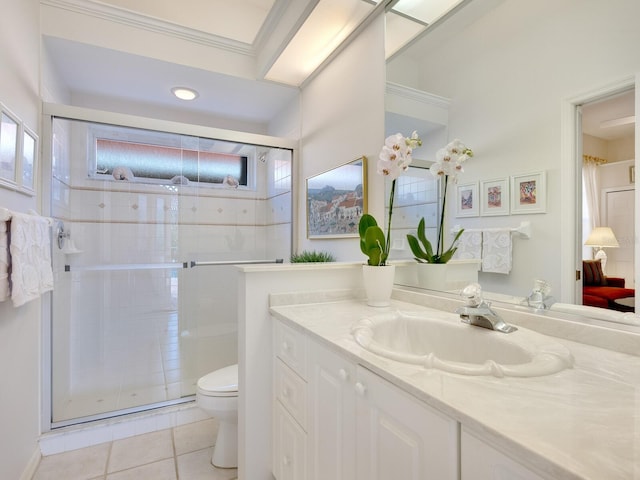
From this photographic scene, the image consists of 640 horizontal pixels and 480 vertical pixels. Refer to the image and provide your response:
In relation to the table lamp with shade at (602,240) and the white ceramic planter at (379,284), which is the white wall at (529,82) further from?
the white ceramic planter at (379,284)

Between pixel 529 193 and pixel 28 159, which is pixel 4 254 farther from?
pixel 529 193

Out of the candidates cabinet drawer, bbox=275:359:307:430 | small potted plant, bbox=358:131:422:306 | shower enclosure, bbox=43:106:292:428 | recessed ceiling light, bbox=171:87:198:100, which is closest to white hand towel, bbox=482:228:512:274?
small potted plant, bbox=358:131:422:306

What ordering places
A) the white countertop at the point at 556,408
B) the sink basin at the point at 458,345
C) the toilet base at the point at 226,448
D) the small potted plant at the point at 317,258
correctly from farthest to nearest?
the small potted plant at the point at 317,258, the toilet base at the point at 226,448, the sink basin at the point at 458,345, the white countertop at the point at 556,408

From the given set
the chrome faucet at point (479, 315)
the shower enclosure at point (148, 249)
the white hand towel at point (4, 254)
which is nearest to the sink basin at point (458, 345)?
the chrome faucet at point (479, 315)

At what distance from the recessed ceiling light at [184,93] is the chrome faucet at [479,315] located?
2625 mm

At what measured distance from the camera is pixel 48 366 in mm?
1925

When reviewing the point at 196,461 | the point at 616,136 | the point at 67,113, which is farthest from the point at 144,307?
the point at 616,136

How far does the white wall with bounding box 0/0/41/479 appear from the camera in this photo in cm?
136

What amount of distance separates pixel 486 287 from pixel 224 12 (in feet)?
8.58

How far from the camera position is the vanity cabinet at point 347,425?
598mm

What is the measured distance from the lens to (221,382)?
1.70m

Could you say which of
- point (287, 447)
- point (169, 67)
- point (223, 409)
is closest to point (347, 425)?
point (287, 447)

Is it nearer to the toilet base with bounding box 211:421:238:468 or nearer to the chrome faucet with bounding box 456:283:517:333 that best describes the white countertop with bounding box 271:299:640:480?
the chrome faucet with bounding box 456:283:517:333

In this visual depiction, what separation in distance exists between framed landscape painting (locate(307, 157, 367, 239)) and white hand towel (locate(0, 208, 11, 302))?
1.61m
